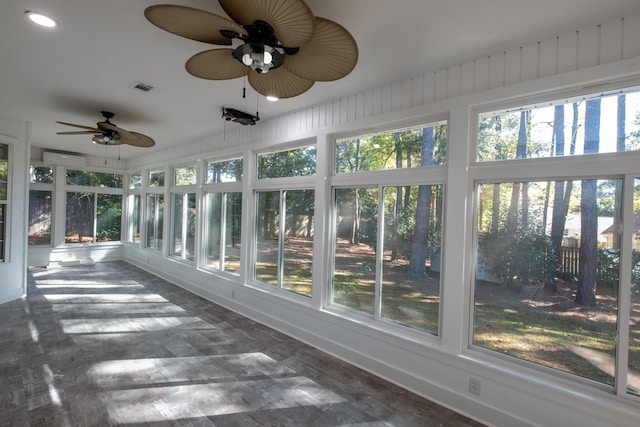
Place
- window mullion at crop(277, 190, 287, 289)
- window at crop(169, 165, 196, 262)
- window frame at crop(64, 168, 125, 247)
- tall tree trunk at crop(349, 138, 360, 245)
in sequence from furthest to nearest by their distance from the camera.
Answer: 1. window frame at crop(64, 168, 125, 247)
2. window at crop(169, 165, 196, 262)
3. window mullion at crop(277, 190, 287, 289)
4. tall tree trunk at crop(349, 138, 360, 245)

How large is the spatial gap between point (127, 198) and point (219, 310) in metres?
6.03

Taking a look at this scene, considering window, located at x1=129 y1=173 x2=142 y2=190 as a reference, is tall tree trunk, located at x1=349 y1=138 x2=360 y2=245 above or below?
below

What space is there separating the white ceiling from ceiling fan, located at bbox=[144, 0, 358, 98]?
0.44m

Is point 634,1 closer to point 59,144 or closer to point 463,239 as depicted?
point 463,239

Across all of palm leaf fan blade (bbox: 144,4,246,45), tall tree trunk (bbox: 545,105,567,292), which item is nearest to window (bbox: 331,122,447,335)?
tall tree trunk (bbox: 545,105,567,292)

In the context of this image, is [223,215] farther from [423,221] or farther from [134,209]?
[134,209]

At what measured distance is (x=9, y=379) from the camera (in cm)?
273

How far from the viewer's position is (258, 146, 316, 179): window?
13.0ft

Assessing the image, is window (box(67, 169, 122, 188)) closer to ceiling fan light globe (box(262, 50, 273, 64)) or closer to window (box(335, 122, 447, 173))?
window (box(335, 122, 447, 173))

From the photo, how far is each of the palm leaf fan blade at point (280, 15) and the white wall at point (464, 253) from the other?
170cm

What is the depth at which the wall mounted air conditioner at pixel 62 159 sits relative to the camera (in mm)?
7416

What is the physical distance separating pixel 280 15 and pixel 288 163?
2884mm

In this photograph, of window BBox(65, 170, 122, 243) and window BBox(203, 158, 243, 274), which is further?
window BBox(65, 170, 122, 243)

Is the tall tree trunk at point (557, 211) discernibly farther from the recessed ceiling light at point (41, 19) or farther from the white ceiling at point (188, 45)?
the recessed ceiling light at point (41, 19)
